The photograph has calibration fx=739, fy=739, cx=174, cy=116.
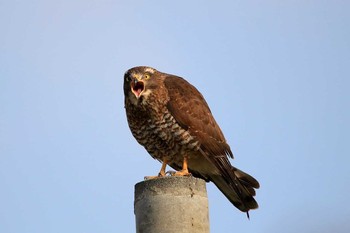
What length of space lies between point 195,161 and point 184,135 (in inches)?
19.2

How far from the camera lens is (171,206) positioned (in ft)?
20.9

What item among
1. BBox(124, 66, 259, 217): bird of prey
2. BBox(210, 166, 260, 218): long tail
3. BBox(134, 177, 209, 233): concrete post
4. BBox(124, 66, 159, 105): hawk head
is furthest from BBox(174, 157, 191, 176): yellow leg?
BBox(134, 177, 209, 233): concrete post

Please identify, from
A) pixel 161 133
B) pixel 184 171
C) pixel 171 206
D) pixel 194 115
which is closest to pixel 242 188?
pixel 184 171

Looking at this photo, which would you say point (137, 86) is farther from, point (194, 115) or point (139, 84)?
point (194, 115)

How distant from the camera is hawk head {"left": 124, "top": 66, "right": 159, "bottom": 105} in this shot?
8.20 meters

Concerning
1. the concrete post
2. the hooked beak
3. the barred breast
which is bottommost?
the concrete post

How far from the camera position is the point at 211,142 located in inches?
331

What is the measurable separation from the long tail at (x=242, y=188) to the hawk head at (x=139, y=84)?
1300 millimetres

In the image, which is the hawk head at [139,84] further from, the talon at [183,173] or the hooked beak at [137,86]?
the talon at [183,173]

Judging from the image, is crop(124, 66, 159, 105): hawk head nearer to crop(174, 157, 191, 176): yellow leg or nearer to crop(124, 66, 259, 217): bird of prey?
crop(124, 66, 259, 217): bird of prey

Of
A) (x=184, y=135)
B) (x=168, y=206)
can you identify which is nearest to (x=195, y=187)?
(x=168, y=206)

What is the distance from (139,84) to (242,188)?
1.65 metres

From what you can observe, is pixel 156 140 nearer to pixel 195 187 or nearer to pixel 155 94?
pixel 155 94

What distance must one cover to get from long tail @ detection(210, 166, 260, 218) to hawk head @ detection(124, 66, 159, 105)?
1.30 m
